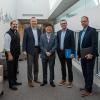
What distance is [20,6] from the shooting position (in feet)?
63.6

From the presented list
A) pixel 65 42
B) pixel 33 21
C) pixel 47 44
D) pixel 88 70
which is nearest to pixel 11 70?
pixel 47 44

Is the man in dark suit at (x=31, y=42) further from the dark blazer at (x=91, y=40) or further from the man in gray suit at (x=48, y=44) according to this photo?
the dark blazer at (x=91, y=40)

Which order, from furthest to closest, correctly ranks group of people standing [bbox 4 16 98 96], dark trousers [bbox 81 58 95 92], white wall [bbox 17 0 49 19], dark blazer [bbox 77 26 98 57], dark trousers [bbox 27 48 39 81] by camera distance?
white wall [bbox 17 0 49 19]
dark trousers [bbox 27 48 39 81]
group of people standing [bbox 4 16 98 96]
dark trousers [bbox 81 58 95 92]
dark blazer [bbox 77 26 98 57]

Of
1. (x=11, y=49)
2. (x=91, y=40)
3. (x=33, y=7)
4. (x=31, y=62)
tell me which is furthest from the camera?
(x=33, y=7)

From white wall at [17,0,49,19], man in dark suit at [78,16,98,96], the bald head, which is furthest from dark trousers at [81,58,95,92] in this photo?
white wall at [17,0,49,19]

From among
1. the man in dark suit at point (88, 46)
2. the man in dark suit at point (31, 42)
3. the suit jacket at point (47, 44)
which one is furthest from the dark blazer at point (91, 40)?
the man in dark suit at point (31, 42)

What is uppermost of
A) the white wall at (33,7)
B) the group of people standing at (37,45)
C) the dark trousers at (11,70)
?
the white wall at (33,7)

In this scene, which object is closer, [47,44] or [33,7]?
[47,44]

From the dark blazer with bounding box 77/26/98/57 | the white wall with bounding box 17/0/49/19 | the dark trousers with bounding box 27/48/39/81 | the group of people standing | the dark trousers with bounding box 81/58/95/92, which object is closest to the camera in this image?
the dark blazer with bounding box 77/26/98/57

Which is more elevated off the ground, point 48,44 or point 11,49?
point 48,44

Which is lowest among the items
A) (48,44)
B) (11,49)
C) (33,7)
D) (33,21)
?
(11,49)

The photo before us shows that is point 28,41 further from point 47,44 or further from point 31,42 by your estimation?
point 47,44

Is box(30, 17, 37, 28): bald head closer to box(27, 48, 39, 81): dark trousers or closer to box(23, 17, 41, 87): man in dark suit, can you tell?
box(23, 17, 41, 87): man in dark suit

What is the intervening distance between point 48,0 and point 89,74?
15.0 metres
